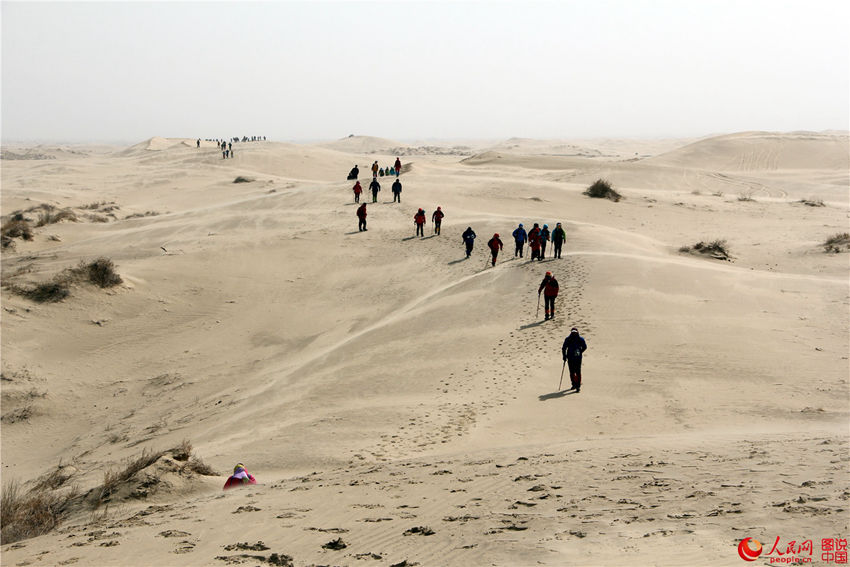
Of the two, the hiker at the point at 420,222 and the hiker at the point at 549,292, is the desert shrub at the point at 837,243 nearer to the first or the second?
the hiker at the point at 549,292

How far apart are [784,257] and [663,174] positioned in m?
26.6

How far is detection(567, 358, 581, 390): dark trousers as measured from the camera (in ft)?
39.8

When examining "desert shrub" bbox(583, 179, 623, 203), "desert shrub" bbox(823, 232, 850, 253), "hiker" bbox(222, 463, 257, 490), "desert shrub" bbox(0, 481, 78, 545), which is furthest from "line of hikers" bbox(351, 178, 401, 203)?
"desert shrub" bbox(0, 481, 78, 545)

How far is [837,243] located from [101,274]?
26329mm

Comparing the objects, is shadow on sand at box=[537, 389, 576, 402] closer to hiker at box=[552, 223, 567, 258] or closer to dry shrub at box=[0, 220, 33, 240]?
hiker at box=[552, 223, 567, 258]

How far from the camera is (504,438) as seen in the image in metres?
10.4

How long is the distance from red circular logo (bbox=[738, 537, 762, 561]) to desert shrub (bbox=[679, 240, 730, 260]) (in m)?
19.8

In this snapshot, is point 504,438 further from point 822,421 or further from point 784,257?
point 784,257

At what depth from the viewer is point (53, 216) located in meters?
34.8

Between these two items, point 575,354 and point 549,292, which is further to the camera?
point 549,292

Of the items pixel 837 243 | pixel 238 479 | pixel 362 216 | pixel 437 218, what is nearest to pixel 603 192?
pixel 437 218

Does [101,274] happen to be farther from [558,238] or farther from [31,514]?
[558,238]

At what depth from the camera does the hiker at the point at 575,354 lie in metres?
12.0

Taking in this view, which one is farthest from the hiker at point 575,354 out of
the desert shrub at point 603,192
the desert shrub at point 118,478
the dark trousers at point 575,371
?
the desert shrub at point 603,192
